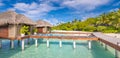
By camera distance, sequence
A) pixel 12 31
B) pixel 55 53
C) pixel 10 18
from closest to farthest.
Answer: pixel 55 53 → pixel 12 31 → pixel 10 18

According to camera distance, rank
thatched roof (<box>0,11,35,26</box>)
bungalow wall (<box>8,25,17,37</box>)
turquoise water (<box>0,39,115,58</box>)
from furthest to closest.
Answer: bungalow wall (<box>8,25,17,37</box>) → thatched roof (<box>0,11,35,26</box>) → turquoise water (<box>0,39,115,58</box>)

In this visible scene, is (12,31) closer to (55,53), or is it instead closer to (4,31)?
(4,31)

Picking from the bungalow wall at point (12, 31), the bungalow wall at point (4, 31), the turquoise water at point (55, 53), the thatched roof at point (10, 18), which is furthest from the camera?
the bungalow wall at point (4, 31)

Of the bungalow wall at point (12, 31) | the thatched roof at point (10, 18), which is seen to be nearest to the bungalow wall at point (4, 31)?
the bungalow wall at point (12, 31)

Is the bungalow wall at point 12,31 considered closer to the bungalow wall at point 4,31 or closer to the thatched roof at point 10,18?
the bungalow wall at point 4,31

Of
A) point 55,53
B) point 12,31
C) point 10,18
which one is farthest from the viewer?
point 10,18

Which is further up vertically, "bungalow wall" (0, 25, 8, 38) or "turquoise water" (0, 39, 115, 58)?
"bungalow wall" (0, 25, 8, 38)

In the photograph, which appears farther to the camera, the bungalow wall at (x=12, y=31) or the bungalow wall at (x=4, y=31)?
the bungalow wall at (x=4, y=31)

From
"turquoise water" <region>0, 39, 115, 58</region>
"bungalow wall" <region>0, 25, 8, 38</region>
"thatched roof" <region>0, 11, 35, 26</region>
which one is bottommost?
"turquoise water" <region>0, 39, 115, 58</region>

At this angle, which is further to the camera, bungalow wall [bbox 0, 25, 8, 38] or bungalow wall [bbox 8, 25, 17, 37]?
bungalow wall [bbox 0, 25, 8, 38]

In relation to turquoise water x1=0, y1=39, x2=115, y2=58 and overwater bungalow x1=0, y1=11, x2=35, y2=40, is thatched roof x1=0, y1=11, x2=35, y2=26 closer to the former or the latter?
overwater bungalow x1=0, y1=11, x2=35, y2=40

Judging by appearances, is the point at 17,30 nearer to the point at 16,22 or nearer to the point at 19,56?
the point at 16,22

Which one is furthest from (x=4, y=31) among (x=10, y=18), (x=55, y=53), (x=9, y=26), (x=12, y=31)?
(x=55, y=53)

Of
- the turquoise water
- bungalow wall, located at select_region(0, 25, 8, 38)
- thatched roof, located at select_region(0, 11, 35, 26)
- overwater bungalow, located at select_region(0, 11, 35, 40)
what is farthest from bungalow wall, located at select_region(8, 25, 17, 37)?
the turquoise water
